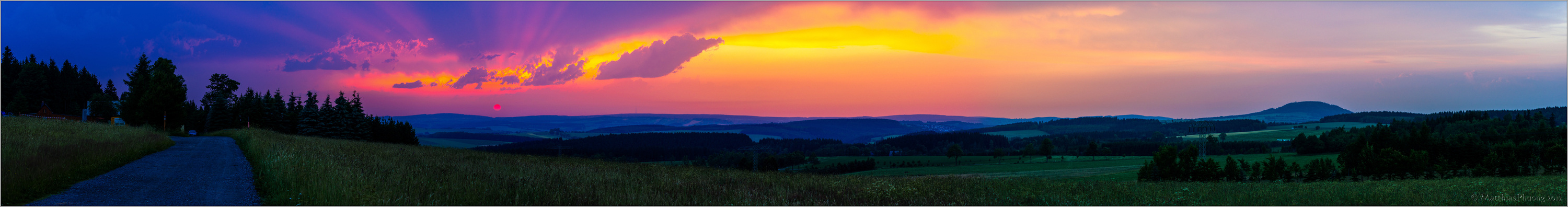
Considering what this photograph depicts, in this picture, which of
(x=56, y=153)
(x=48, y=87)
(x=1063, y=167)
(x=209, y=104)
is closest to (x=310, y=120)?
(x=209, y=104)

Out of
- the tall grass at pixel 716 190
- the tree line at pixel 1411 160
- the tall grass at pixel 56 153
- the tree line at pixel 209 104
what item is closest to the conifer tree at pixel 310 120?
the tree line at pixel 209 104

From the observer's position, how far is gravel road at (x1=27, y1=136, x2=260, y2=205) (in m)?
9.71

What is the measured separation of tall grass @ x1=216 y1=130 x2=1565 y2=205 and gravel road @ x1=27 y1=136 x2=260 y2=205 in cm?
45

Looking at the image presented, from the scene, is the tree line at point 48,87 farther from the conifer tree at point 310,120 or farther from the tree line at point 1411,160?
the tree line at point 1411,160

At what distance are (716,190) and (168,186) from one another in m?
10.2

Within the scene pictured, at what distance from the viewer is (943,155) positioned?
171875mm

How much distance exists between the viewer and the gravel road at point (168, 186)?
9.71m

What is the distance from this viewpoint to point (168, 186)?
11.5 meters

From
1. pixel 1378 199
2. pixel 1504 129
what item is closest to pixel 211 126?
pixel 1378 199

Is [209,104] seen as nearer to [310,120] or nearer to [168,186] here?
[310,120]

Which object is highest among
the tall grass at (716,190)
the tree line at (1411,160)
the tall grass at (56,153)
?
the tall grass at (56,153)

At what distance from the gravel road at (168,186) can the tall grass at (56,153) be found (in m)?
0.29

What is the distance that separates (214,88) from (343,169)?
91.7m

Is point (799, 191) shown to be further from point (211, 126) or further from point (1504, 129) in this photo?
point (1504, 129)
